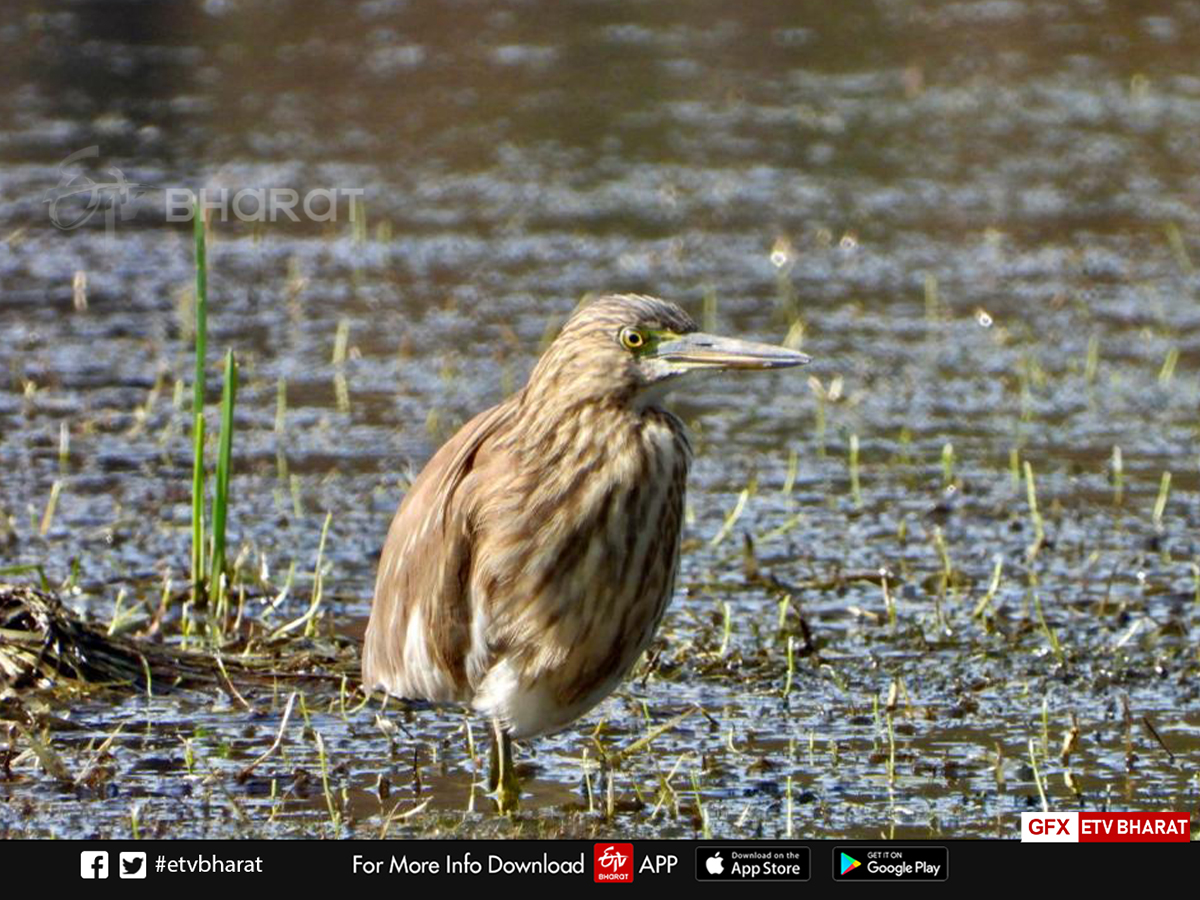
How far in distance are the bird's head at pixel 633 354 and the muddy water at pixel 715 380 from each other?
94 cm

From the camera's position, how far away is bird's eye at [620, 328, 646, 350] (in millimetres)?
5039

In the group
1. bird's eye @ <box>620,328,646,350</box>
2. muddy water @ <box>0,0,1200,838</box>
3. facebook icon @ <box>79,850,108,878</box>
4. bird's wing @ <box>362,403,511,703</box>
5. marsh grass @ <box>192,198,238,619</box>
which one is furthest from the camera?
marsh grass @ <box>192,198,238,619</box>

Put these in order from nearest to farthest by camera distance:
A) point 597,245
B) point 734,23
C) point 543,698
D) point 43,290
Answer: point 543,698, point 43,290, point 597,245, point 734,23

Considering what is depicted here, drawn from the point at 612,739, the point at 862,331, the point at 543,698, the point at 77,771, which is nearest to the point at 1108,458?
the point at 862,331

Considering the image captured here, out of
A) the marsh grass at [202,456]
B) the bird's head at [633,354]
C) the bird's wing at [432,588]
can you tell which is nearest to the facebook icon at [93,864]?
the bird's wing at [432,588]

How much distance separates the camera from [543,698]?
5180 mm

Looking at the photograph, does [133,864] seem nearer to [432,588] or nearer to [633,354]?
[432,588]

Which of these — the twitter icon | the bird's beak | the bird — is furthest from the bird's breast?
the twitter icon

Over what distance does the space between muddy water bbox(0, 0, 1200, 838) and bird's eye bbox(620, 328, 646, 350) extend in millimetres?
1015

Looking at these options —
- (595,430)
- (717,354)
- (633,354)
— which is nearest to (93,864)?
(595,430)

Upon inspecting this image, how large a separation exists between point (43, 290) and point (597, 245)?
104 inches

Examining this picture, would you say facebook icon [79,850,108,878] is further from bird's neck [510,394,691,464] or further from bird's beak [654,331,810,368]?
bird's beak [654,331,810,368]

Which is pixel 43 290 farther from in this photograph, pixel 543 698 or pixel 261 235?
pixel 543 698

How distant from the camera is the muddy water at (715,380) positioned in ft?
18.5
